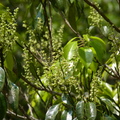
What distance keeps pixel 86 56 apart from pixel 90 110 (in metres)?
0.19

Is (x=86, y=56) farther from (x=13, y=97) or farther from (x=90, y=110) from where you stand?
(x=13, y=97)

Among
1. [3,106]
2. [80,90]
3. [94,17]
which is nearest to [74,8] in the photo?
[94,17]

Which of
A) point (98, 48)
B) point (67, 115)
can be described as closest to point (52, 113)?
point (67, 115)

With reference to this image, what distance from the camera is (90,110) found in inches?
57.8

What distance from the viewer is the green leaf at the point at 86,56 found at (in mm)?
1461

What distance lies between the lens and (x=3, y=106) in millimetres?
1312

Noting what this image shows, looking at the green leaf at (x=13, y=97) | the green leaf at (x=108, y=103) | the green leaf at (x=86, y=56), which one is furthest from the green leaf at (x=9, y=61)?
the green leaf at (x=108, y=103)

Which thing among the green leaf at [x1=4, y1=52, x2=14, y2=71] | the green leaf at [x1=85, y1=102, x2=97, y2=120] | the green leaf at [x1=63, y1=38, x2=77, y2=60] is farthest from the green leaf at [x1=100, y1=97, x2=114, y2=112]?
the green leaf at [x1=4, y1=52, x2=14, y2=71]

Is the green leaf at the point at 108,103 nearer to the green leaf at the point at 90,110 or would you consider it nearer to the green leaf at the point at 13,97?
the green leaf at the point at 90,110

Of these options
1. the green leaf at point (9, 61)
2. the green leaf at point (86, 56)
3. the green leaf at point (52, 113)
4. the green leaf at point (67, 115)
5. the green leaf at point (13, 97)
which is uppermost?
the green leaf at point (9, 61)

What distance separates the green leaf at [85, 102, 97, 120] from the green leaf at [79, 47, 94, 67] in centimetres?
15

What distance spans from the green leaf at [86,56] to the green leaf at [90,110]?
0.48ft

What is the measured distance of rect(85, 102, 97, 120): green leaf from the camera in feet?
4.77

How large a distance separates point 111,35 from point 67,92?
0.28 metres
